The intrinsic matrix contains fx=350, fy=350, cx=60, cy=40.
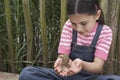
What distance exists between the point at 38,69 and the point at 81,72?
13.9 inches

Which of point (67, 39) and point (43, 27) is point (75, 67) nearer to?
point (67, 39)

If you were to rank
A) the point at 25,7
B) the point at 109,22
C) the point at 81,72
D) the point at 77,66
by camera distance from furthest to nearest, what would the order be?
the point at 25,7, the point at 109,22, the point at 81,72, the point at 77,66

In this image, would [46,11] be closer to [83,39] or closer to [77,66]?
[83,39]

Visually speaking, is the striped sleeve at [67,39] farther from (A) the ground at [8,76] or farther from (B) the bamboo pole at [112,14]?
(A) the ground at [8,76]

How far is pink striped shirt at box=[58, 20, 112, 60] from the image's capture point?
2467 mm

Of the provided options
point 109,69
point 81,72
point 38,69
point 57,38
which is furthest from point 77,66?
point 57,38

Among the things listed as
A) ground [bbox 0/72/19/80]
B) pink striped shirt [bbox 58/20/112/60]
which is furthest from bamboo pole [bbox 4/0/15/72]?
pink striped shirt [bbox 58/20/112/60]

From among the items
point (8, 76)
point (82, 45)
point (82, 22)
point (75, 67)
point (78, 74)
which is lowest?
point (8, 76)

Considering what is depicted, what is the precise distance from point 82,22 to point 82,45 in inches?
9.2

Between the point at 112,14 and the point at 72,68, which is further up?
the point at 112,14

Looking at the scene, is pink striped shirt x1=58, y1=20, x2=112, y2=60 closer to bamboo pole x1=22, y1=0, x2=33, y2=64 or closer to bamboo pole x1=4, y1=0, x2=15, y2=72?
bamboo pole x1=22, y1=0, x2=33, y2=64

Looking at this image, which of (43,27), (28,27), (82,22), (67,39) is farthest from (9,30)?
(82,22)

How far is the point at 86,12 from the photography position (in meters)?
2.35

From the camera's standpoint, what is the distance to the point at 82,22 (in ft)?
7.66
